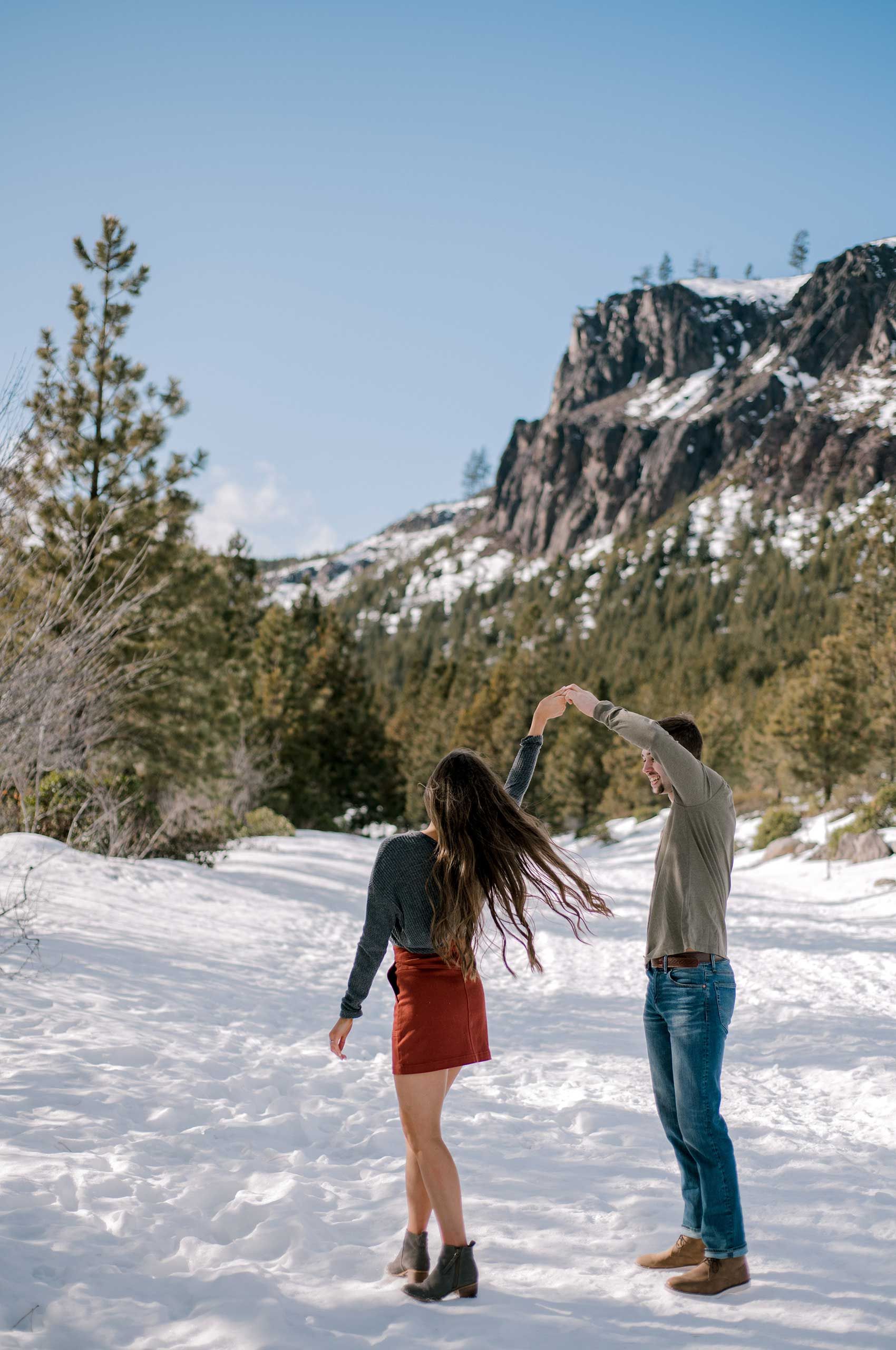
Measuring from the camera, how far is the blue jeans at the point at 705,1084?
3172 millimetres

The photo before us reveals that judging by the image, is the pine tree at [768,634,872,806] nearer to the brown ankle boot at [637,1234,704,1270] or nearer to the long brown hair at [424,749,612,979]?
the brown ankle boot at [637,1234,704,1270]

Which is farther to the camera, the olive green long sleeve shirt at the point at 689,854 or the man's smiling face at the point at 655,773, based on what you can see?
the man's smiling face at the point at 655,773

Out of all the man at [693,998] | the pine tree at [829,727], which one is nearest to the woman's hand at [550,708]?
the man at [693,998]

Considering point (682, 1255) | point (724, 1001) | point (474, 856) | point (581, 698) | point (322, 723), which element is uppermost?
point (322, 723)

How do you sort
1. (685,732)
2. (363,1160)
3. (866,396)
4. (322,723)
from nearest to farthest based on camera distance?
(685,732)
(363,1160)
(322,723)
(866,396)

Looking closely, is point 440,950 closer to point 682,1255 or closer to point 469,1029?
point 469,1029

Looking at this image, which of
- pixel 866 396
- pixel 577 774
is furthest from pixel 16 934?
pixel 866 396

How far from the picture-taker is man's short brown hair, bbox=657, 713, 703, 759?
11.5ft

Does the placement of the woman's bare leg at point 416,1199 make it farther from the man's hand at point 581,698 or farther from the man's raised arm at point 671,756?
the man's hand at point 581,698

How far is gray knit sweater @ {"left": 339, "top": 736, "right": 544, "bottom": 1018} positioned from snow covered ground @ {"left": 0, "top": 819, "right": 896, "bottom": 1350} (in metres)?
1.11

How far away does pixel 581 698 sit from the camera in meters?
3.71

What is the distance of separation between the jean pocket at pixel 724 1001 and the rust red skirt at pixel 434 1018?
83cm

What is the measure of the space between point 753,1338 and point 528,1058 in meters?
3.75

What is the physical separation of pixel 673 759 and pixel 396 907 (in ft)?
3.60
